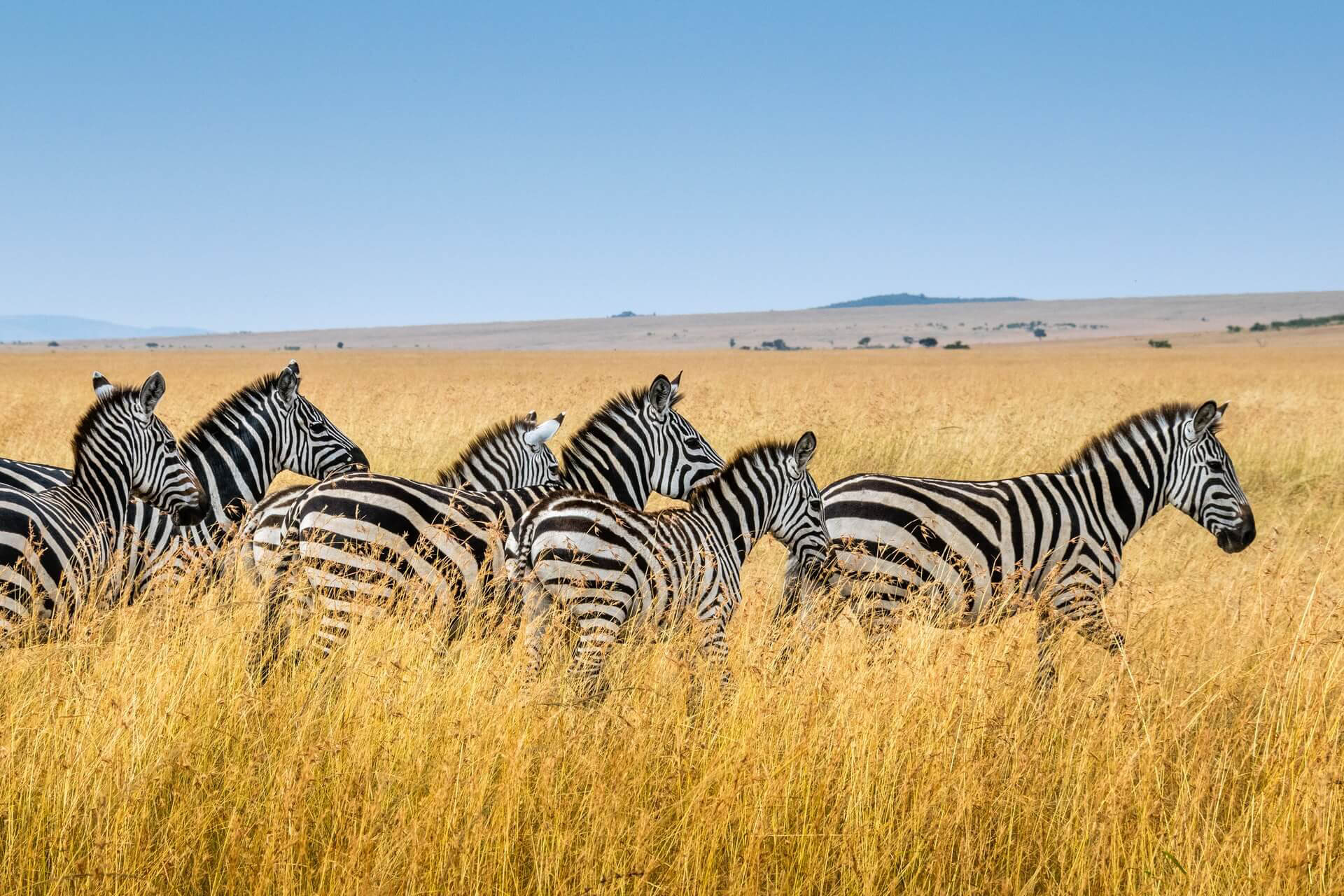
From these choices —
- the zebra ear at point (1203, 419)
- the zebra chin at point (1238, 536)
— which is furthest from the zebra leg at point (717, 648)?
the zebra chin at point (1238, 536)

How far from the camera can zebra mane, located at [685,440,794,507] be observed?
19.8 feet

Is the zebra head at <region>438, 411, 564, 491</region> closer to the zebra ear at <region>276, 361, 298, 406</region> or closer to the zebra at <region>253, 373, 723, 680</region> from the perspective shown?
the zebra ear at <region>276, 361, 298, 406</region>

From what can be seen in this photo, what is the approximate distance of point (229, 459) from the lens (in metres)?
7.56

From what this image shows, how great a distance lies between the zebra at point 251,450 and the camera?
288 inches

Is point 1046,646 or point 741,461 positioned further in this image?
point 741,461

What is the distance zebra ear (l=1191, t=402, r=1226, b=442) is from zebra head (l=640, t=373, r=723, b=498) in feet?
9.89

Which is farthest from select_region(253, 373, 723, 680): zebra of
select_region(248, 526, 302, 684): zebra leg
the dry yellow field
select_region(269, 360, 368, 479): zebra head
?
select_region(269, 360, 368, 479): zebra head

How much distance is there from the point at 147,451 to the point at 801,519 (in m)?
3.71

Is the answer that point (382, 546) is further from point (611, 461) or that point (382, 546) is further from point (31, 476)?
point (31, 476)

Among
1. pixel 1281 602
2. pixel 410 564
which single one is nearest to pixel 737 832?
pixel 410 564

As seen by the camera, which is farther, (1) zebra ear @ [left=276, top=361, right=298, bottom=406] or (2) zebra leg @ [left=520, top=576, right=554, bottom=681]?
(1) zebra ear @ [left=276, top=361, right=298, bottom=406]

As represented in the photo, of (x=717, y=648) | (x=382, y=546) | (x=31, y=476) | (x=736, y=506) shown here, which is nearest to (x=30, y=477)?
(x=31, y=476)

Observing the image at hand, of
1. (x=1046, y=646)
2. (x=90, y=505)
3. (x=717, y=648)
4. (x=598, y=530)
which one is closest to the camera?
(x=598, y=530)

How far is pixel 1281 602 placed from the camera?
6.23 metres
